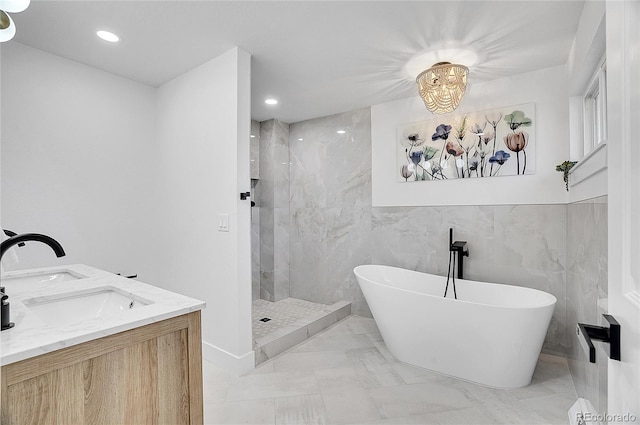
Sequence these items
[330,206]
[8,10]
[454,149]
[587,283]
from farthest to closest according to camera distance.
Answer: [330,206] → [454,149] → [587,283] → [8,10]

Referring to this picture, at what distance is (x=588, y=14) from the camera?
1.76m

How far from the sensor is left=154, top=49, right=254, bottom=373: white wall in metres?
2.39

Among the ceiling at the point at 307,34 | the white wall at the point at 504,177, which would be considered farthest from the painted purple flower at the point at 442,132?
the ceiling at the point at 307,34

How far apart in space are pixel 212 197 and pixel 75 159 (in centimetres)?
117

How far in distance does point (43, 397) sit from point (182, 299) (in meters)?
0.48

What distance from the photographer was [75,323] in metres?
1.01

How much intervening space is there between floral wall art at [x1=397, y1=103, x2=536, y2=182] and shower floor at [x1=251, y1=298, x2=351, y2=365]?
1.66 m

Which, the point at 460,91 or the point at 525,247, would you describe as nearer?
the point at 460,91

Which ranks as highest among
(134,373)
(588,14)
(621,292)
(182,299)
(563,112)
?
(588,14)

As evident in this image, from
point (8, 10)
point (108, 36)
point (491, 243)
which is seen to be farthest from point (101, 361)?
point (491, 243)

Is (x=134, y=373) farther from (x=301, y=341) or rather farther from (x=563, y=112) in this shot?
(x=563, y=112)

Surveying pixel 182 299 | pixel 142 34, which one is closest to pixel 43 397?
pixel 182 299

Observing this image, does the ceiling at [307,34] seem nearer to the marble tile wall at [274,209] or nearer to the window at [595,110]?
the window at [595,110]

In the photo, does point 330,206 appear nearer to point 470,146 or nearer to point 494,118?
point 470,146
